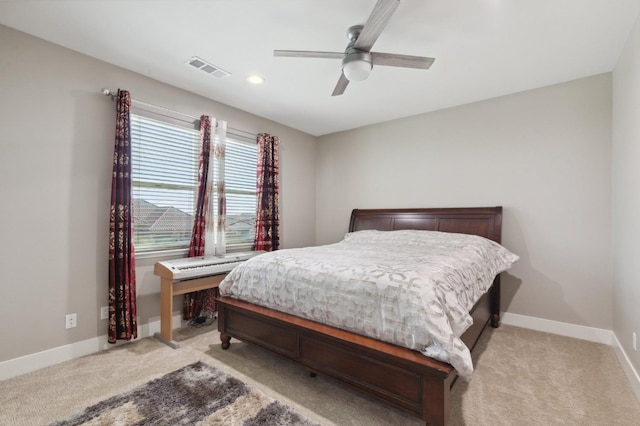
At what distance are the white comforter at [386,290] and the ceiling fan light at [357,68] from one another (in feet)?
4.68

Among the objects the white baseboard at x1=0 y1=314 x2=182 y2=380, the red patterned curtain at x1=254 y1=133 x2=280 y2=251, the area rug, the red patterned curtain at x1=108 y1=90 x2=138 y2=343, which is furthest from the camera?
the red patterned curtain at x1=254 y1=133 x2=280 y2=251

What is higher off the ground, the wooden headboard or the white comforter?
the wooden headboard

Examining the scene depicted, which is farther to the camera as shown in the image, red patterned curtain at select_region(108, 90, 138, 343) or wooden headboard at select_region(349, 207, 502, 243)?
wooden headboard at select_region(349, 207, 502, 243)

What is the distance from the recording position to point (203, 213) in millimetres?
3322

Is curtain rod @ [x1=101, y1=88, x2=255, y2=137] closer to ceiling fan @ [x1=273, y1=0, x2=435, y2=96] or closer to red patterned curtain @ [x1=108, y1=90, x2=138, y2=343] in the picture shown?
red patterned curtain @ [x1=108, y1=90, x2=138, y2=343]

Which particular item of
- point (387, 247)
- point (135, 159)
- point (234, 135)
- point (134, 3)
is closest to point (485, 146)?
point (387, 247)

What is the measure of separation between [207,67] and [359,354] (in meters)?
2.81

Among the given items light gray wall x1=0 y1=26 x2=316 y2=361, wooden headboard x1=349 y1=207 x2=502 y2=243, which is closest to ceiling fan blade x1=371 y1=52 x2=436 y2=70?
wooden headboard x1=349 y1=207 x2=502 y2=243

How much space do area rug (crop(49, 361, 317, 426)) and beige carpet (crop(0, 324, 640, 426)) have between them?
0.11 m

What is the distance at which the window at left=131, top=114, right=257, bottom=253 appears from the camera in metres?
2.93

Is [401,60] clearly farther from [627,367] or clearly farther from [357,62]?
[627,367]

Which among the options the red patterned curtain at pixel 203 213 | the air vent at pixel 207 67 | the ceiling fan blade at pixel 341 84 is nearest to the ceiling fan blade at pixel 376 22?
the ceiling fan blade at pixel 341 84

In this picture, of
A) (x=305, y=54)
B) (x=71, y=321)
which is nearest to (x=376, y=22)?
(x=305, y=54)

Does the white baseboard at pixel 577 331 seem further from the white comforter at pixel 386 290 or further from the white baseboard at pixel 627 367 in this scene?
the white comforter at pixel 386 290
